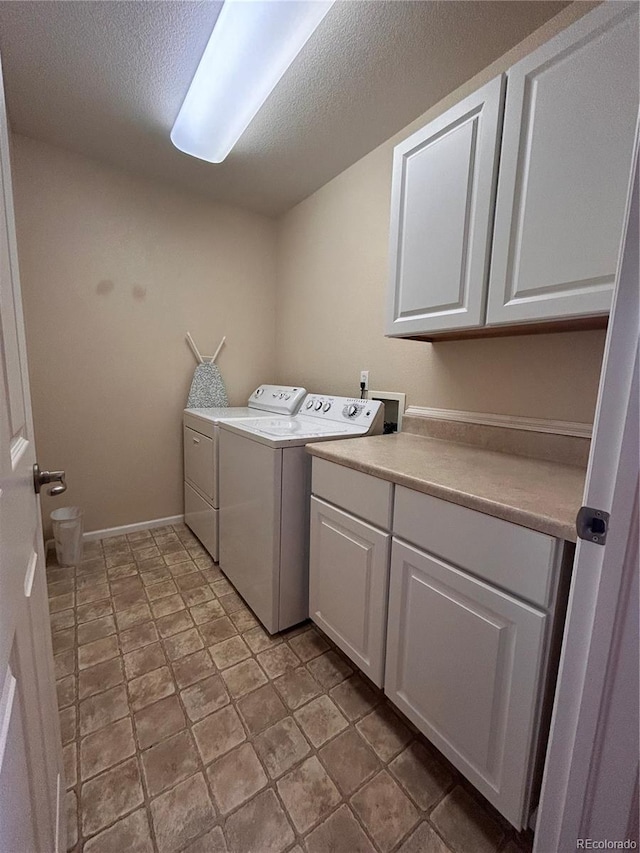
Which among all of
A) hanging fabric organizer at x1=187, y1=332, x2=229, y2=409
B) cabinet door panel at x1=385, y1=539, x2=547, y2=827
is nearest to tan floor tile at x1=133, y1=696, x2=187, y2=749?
cabinet door panel at x1=385, y1=539, x2=547, y2=827

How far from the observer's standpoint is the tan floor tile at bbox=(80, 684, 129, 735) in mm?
1192

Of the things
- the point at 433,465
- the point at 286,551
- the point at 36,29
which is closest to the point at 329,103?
the point at 36,29

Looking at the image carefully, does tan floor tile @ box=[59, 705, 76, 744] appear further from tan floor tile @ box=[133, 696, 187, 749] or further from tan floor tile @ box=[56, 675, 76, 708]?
tan floor tile @ box=[133, 696, 187, 749]

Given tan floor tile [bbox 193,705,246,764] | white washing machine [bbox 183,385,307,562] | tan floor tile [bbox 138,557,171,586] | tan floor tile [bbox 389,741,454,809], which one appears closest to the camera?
tan floor tile [bbox 389,741,454,809]

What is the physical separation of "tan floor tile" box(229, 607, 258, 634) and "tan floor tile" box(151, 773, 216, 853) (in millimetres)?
630

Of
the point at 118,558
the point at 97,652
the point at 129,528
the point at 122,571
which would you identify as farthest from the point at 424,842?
the point at 129,528

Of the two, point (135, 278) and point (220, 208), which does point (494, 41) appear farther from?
Result: point (135, 278)

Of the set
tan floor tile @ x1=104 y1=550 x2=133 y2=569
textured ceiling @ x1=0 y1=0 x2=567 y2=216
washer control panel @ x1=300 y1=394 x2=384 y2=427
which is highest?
textured ceiling @ x1=0 y1=0 x2=567 y2=216

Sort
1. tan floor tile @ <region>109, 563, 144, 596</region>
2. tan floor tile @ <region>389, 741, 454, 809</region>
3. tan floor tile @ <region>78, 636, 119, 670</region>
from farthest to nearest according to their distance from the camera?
tan floor tile @ <region>109, 563, 144, 596</region> < tan floor tile @ <region>78, 636, 119, 670</region> < tan floor tile @ <region>389, 741, 454, 809</region>

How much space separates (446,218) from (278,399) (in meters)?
1.53

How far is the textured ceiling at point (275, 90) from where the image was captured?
1.24 meters

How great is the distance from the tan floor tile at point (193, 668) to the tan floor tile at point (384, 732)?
0.62 meters

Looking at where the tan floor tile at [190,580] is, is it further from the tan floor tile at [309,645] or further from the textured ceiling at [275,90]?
the textured ceiling at [275,90]

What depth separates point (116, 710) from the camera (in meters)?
1.24
